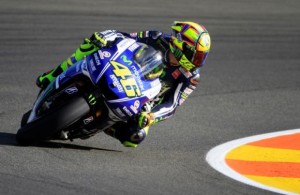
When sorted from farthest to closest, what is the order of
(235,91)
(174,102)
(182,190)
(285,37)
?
(285,37)
(235,91)
(174,102)
(182,190)

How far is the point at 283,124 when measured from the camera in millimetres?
10461

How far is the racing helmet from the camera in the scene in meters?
8.23

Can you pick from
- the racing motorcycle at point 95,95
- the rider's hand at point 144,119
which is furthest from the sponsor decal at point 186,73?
the rider's hand at point 144,119

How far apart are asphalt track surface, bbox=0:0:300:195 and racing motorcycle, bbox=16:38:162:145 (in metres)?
0.22

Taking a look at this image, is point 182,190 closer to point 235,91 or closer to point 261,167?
point 261,167

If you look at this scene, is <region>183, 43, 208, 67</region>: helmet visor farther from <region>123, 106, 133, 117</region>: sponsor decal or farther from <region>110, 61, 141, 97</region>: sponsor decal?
<region>123, 106, 133, 117</region>: sponsor decal

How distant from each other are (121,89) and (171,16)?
10.3 m

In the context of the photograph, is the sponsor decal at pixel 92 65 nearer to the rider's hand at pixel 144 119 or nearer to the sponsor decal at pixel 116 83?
the sponsor decal at pixel 116 83

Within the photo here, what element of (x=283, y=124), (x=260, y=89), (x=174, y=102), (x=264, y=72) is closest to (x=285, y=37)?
(x=264, y=72)

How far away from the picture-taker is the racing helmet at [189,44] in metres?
8.23

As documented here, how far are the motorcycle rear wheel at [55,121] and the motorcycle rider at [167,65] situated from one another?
27.8 inches

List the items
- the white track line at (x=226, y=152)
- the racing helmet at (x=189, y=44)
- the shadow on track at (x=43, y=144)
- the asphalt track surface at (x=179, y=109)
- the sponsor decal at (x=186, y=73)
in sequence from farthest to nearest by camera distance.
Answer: the sponsor decal at (x=186, y=73) < the racing helmet at (x=189, y=44) < the shadow on track at (x=43, y=144) < the white track line at (x=226, y=152) < the asphalt track surface at (x=179, y=109)

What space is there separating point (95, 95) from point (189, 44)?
1.13 metres

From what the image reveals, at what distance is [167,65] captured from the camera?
8641 mm
